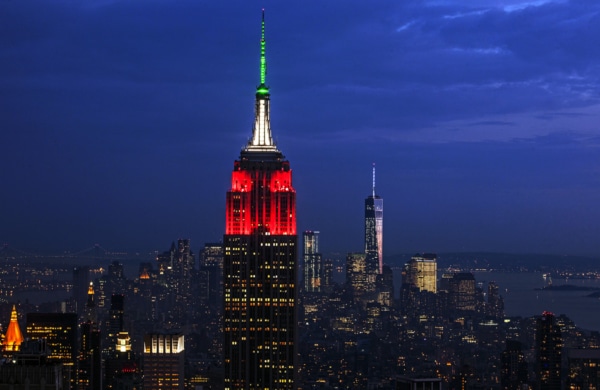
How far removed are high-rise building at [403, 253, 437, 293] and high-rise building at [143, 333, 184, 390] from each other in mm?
47952

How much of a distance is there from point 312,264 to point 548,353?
1960 cm

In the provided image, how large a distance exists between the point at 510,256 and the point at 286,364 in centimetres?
5186

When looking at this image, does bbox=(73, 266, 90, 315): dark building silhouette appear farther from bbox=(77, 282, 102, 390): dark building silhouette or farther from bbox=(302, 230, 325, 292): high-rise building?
bbox=(302, 230, 325, 292): high-rise building

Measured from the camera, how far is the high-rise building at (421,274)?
122625 millimetres

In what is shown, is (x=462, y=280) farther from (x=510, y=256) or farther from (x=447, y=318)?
(x=510, y=256)

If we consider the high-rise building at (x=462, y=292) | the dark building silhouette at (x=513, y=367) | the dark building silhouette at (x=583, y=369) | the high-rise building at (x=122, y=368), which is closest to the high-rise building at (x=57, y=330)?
the high-rise building at (x=122, y=368)

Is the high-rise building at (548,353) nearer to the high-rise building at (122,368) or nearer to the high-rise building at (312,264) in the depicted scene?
the high-rise building at (312,264)

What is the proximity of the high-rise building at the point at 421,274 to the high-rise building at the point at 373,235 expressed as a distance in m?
2.78

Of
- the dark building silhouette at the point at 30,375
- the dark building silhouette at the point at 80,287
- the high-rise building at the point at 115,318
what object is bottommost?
the dark building silhouette at the point at 30,375

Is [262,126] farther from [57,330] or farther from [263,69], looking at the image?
[57,330]

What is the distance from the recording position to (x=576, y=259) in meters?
101

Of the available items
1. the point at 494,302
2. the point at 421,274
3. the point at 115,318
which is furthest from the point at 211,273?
the point at 494,302

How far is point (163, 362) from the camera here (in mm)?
75312

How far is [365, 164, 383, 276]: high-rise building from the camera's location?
107 metres
